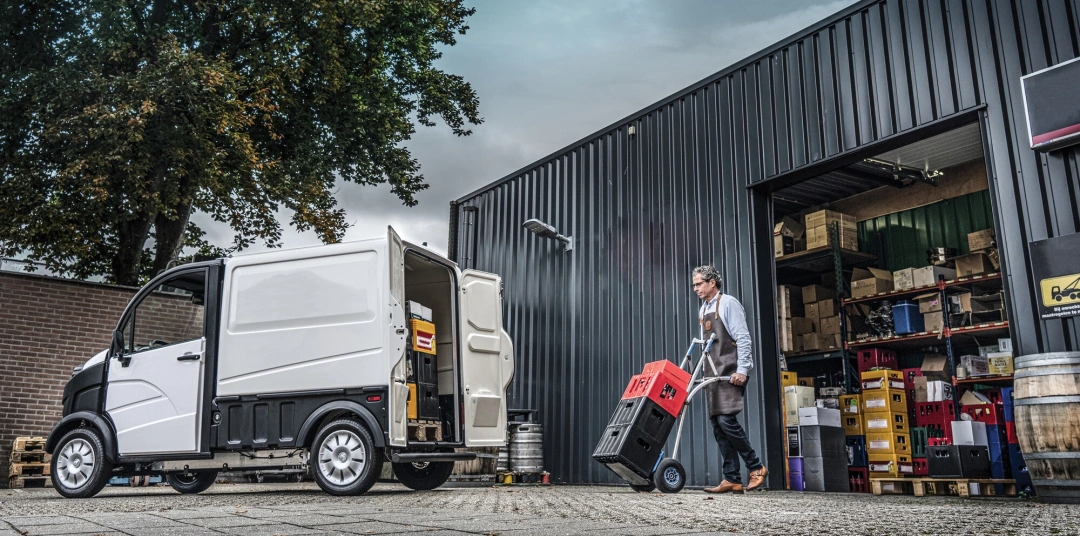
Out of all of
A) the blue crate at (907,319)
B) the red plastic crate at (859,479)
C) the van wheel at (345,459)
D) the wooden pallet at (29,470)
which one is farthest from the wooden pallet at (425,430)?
the wooden pallet at (29,470)

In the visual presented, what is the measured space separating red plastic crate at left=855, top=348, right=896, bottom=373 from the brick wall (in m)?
11.0

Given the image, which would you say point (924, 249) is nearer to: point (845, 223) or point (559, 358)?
point (845, 223)

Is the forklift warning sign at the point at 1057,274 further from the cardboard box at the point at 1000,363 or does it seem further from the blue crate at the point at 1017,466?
the cardboard box at the point at 1000,363

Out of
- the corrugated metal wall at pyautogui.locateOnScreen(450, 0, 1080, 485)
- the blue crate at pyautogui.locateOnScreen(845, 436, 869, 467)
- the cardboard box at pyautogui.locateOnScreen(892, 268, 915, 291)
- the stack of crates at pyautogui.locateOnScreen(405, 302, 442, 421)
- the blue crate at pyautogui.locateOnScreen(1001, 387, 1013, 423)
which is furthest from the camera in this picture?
the cardboard box at pyautogui.locateOnScreen(892, 268, 915, 291)

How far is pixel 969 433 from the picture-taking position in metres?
7.41

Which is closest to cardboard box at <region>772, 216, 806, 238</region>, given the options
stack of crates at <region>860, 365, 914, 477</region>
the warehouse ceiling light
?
stack of crates at <region>860, 365, 914, 477</region>

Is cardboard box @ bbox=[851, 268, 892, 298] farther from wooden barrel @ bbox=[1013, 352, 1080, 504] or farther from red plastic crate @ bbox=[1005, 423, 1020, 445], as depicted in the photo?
wooden barrel @ bbox=[1013, 352, 1080, 504]

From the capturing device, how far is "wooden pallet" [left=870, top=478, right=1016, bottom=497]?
7.09m

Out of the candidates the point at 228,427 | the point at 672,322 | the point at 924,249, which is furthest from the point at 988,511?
the point at 924,249

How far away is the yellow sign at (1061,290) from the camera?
18.5ft

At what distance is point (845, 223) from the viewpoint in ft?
35.7

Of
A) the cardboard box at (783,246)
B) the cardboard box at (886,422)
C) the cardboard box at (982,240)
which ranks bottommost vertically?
the cardboard box at (886,422)

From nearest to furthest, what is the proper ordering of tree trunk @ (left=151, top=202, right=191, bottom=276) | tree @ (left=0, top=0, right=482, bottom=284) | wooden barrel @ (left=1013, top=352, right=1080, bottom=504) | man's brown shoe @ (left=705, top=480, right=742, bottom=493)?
wooden barrel @ (left=1013, top=352, right=1080, bottom=504) → man's brown shoe @ (left=705, top=480, right=742, bottom=493) → tree @ (left=0, top=0, right=482, bottom=284) → tree trunk @ (left=151, top=202, right=191, bottom=276)

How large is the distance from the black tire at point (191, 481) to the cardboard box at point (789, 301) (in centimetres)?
752
